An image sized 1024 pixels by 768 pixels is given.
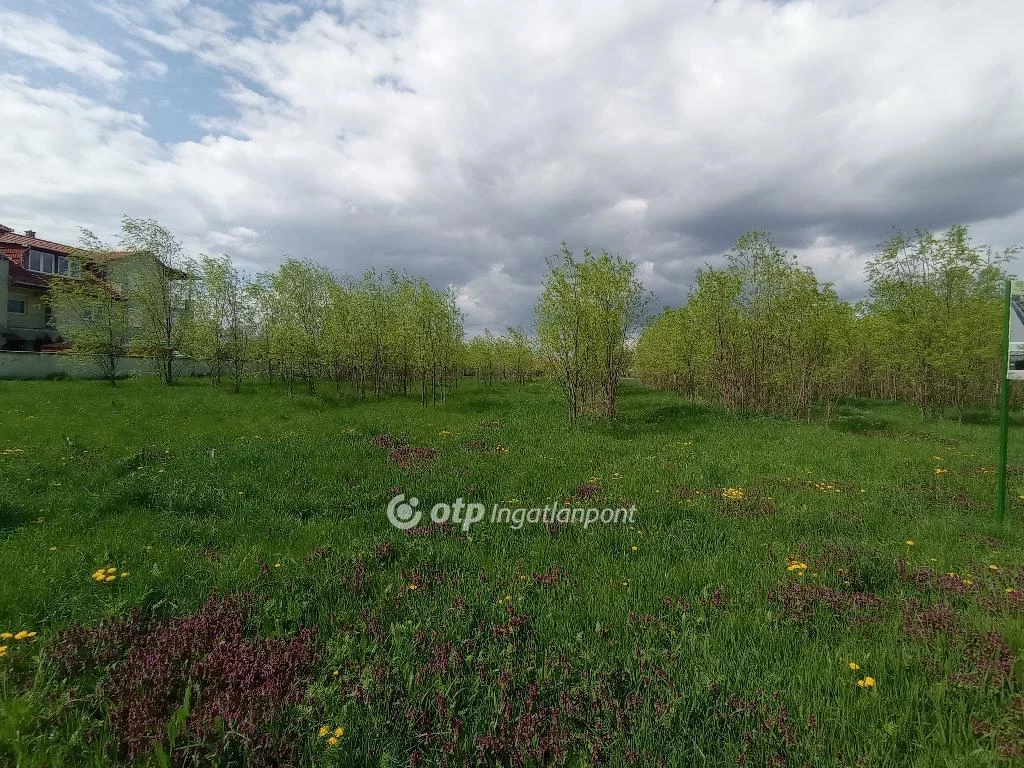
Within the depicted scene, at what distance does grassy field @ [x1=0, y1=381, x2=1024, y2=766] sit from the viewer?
304 centimetres

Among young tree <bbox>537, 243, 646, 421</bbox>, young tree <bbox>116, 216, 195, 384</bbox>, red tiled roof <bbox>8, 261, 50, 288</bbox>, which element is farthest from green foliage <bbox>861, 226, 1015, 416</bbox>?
red tiled roof <bbox>8, 261, 50, 288</bbox>

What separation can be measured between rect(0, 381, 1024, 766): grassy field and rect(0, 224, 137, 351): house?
47.4 metres

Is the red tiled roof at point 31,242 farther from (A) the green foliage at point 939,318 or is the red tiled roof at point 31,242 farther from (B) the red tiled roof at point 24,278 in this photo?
(A) the green foliage at point 939,318

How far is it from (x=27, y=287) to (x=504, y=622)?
2460 inches

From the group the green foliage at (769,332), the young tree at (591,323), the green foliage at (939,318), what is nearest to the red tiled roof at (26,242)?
the young tree at (591,323)

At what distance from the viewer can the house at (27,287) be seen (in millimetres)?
41344

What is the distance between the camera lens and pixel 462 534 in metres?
6.87

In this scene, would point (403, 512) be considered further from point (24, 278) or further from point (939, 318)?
Answer: point (24, 278)

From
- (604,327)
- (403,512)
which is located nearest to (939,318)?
(604,327)

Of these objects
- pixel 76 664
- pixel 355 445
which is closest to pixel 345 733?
pixel 76 664

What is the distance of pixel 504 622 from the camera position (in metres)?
4.41

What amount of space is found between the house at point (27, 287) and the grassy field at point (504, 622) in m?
47.4

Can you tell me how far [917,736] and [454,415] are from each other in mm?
19862

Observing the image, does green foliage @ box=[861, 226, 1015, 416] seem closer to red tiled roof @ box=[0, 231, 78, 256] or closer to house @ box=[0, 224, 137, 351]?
house @ box=[0, 224, 137, 351]
